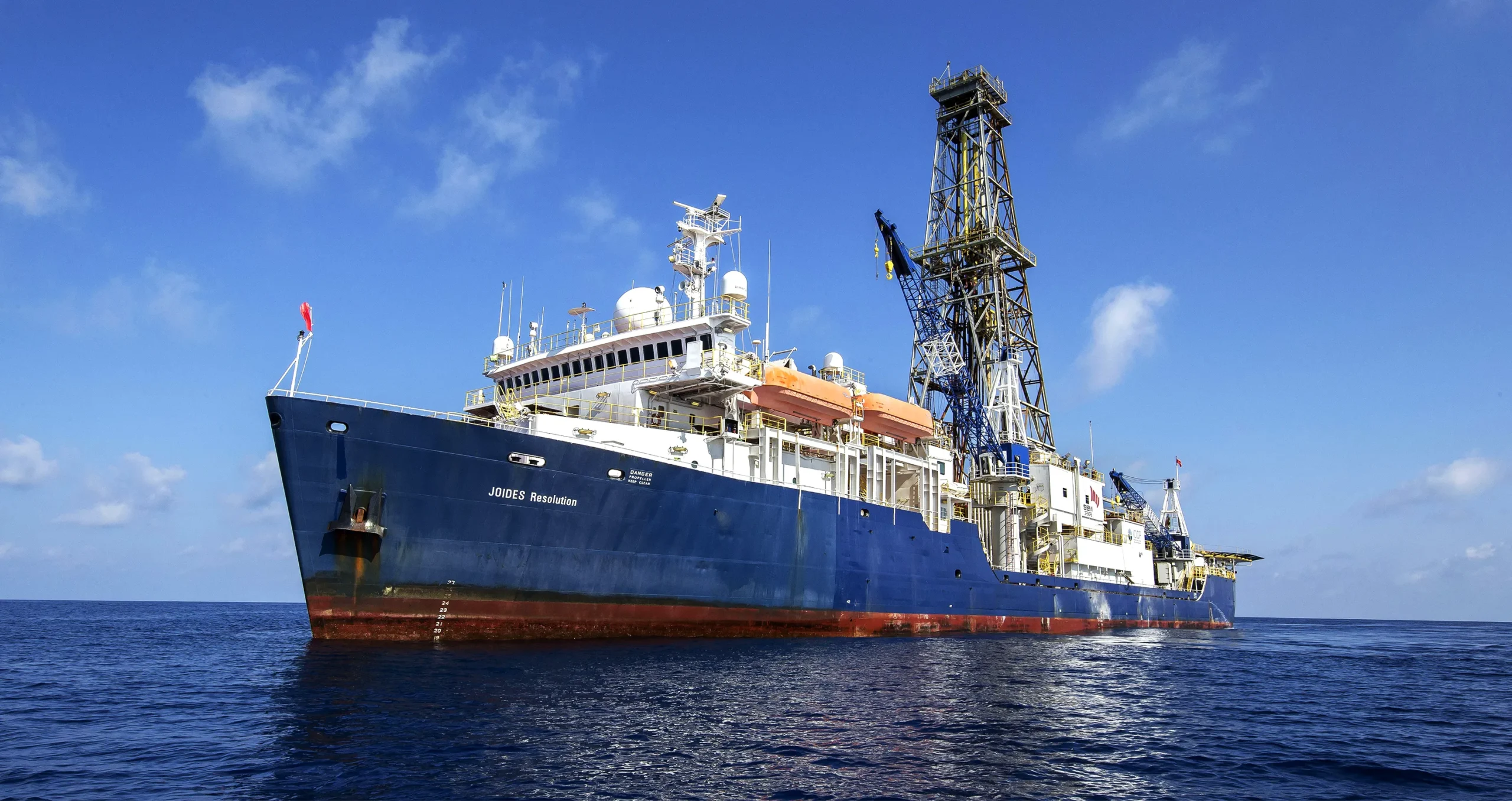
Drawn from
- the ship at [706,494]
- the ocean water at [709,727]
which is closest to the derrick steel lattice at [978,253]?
the ship at [706,494]

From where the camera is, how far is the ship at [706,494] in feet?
69.7

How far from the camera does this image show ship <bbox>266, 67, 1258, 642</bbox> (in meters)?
21.2

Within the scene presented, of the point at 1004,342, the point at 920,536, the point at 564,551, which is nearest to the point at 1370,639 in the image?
the point at 1004,342

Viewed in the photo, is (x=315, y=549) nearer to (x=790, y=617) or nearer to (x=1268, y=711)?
(x=790, y=617)

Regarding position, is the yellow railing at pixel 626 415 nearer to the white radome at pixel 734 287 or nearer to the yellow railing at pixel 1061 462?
the white radome at pixel 734 287

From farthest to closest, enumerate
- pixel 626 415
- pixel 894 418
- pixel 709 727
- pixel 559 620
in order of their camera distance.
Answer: pixel 894 418, pixel 626 415, pixel 559 620, pixel 709 727

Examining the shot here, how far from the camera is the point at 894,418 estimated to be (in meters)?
34.0

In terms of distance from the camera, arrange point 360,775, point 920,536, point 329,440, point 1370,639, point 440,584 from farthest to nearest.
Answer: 1. point 1370,639
2. point 920,536
3. point 440,584
4. point 329,440
5. point 360,775

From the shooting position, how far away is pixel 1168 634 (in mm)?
46469

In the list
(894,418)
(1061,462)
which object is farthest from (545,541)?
(1061,462)

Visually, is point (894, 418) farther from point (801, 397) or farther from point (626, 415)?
point (626, 415)

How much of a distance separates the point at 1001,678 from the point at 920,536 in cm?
1217

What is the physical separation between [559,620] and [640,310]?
39.9 ft

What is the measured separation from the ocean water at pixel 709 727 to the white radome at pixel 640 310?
1146 cm
